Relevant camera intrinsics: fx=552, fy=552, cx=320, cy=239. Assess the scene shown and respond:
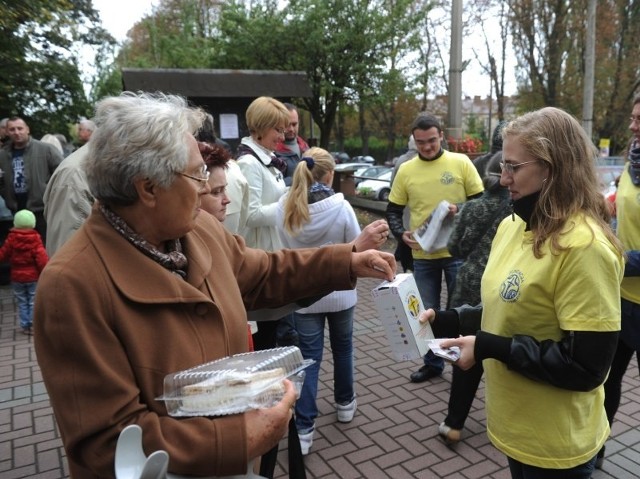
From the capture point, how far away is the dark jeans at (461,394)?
11.9ft

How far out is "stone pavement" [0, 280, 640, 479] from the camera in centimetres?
343

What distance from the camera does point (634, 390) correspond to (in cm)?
451

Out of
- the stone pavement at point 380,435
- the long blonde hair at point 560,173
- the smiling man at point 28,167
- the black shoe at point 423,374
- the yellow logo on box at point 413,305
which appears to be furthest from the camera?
the smiling man at point 28,167

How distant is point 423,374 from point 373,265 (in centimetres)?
272

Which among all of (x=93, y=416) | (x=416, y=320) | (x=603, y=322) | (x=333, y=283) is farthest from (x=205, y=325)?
(x=603, y=322)

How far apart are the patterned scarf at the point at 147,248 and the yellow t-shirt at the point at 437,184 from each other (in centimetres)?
308

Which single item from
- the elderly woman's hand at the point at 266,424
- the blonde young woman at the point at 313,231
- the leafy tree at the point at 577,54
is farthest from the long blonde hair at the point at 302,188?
the leafy tree at the point at 577,54

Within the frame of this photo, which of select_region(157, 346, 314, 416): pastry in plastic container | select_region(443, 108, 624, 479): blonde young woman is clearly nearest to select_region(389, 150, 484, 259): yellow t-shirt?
select_region(443, 108, 624, 479): blonde young woman

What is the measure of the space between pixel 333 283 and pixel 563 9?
2504cm

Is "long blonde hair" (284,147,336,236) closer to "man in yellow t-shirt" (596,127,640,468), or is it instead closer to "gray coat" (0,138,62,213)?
"man in yellow t-shirt" (596,127,640,468)

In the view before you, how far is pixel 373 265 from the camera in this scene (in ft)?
7.27

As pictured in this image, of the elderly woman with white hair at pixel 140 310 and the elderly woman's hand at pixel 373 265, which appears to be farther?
the elderly woman's hand at pixel 373 265

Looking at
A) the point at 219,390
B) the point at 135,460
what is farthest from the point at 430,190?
the point at 135,460

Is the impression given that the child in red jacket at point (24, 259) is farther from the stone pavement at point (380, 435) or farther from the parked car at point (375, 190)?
the parked car at point (375, 190)
